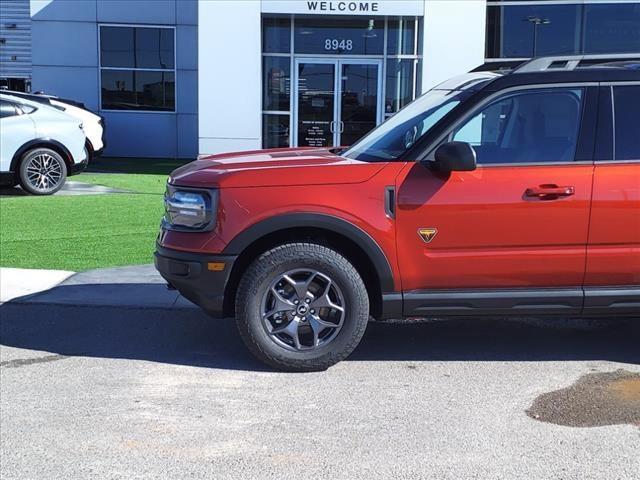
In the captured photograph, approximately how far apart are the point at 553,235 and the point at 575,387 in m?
0.98

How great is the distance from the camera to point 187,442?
4.09 m

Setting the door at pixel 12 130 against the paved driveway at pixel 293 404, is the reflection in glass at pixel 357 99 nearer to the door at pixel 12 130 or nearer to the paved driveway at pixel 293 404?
the door at pixel 12 130

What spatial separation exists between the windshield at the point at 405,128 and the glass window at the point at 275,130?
11.5m

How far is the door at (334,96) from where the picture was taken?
17062 mm

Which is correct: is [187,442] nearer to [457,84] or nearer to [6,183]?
[457,84]

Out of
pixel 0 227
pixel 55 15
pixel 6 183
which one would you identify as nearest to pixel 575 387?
pixel 0 227

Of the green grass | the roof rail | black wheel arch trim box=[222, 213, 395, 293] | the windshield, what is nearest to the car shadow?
black wheel arch trim box=[222, 213, 395, 293]

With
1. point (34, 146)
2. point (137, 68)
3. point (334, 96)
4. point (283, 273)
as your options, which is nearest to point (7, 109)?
point (34, 146)

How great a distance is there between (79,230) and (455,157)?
6.79m

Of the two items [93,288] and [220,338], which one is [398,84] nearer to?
[93,288]

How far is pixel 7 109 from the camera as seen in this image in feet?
43.1

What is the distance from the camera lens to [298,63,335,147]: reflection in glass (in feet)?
56.1

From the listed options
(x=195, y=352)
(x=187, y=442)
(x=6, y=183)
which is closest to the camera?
(x=187, y=442)

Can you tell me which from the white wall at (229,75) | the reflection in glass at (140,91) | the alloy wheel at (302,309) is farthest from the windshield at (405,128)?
the reflection in glass at (140,91)
